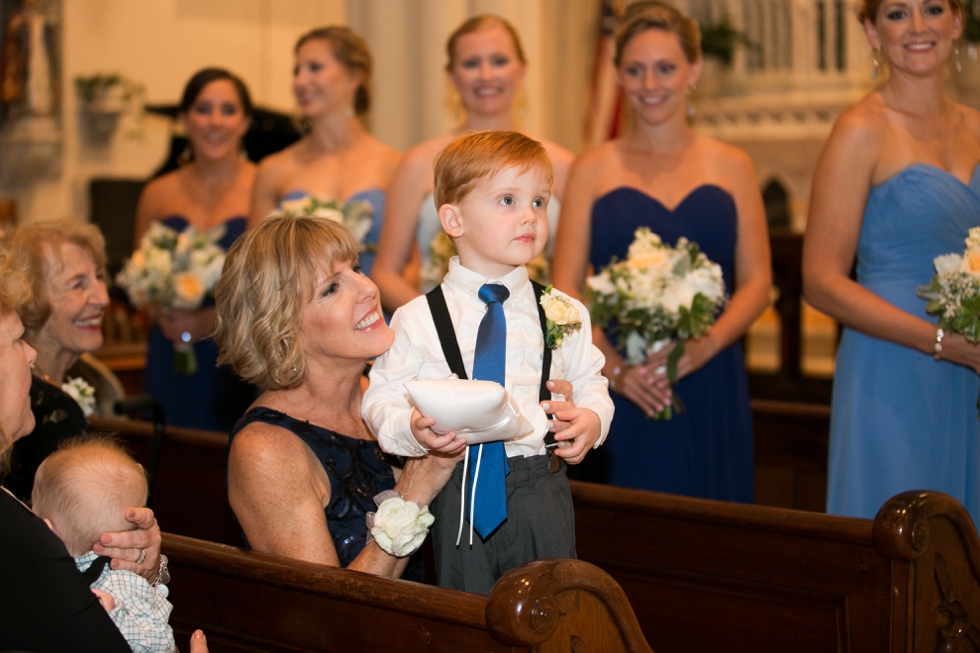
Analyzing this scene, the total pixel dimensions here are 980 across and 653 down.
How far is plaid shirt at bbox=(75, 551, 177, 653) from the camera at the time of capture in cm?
213

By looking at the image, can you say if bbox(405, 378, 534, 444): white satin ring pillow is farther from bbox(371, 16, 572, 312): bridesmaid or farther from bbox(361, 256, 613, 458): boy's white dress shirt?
bbox(371, 16, 572, 312): bridesmaid

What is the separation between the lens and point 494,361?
233 centimetres

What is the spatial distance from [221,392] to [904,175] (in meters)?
3.49

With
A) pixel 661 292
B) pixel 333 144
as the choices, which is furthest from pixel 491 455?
pixel 333 144

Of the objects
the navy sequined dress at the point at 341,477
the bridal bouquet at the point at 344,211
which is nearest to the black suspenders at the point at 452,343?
the navy sequined dress at the point at 341,477

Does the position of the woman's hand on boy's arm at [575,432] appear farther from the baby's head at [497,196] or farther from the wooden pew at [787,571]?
the wooden pew at [787,571]

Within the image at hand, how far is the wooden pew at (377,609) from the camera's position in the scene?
1940 mm

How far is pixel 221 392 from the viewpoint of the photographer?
557 cm

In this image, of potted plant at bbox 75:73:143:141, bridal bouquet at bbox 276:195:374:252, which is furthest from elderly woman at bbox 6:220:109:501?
potted plant at bbox 75:73:143:141

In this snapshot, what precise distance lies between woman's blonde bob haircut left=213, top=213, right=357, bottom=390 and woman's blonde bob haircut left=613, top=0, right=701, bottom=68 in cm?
187

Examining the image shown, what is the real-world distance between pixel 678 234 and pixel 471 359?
5.92 feet

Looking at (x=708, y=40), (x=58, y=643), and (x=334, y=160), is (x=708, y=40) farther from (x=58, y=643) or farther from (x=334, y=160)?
(x=58, y=643)

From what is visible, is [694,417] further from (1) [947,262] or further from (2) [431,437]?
(2) [431,437]

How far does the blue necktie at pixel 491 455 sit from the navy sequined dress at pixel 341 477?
1.29 feet
